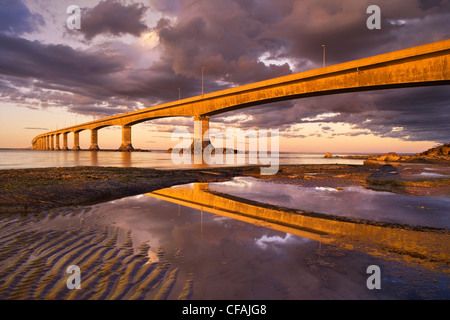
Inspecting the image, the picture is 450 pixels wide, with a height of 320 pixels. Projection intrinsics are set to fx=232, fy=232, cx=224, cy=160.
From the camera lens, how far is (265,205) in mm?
7281

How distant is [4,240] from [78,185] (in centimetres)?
517

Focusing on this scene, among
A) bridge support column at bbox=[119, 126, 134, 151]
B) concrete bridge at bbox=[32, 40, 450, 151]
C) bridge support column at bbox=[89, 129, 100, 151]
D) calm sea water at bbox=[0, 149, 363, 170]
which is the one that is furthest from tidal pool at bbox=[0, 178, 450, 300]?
bridge support column at bbox=[89, 129, 100, 151]

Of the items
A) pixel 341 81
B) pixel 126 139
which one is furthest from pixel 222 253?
pixel 126 139

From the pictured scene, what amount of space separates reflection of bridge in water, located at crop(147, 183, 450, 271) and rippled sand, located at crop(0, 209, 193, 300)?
2.72 metres

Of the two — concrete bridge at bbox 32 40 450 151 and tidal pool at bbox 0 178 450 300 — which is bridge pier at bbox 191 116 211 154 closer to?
concrete bridge at bbox 32 40 450 151

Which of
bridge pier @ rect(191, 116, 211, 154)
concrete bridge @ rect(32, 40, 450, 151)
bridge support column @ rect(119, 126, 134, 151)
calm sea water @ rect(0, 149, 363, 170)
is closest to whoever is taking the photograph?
concrete bridge @ rect(32, 40, 450, 151)

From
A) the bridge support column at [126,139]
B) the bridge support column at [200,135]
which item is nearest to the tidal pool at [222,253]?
the bridge support column at [200,135]

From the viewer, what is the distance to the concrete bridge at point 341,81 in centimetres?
2105

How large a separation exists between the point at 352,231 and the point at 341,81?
1089 inches

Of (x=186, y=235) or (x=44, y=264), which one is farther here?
(x=186, y=235)

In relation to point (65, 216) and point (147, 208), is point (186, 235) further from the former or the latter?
point (65, 216)

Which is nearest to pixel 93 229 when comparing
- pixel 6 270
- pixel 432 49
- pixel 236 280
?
pixel 6 270

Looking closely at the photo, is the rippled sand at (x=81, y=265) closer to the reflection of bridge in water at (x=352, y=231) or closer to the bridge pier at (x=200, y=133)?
the reflection of bridge in water at (x=352, y=231)

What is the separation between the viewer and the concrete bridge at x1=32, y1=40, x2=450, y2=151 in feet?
69.1
